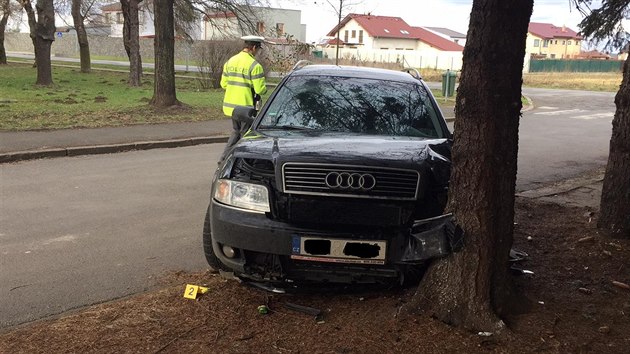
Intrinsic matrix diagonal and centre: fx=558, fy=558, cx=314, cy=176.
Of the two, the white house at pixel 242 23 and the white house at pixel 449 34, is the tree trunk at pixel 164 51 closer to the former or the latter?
the white house at pixel 242 23

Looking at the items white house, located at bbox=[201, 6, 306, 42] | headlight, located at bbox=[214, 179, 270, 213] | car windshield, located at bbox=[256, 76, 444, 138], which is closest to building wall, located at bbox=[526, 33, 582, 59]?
white house, located at bbox=[201, 6, 306, 42]

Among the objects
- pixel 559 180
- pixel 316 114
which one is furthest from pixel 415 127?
pixel 559 180

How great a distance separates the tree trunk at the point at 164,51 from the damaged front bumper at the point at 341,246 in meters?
12.4

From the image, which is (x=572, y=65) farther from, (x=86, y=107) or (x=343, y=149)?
(x=343, y=149)

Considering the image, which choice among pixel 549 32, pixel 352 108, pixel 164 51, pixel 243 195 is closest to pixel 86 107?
pixel 164 51

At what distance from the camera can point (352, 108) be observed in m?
4.82

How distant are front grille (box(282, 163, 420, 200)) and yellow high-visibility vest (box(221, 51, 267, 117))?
4.49 m

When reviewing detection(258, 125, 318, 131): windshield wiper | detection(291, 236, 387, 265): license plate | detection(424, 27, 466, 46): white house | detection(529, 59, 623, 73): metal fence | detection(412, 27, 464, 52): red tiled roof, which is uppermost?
detection(424, 27, 466, 46): white house

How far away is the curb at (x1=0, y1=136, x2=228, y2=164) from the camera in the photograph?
9.18 meters

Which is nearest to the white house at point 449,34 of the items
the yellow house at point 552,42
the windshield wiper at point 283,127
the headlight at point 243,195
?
the yellow house at point 552,42

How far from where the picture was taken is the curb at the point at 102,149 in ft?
30.1

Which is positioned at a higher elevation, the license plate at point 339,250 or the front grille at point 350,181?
the front grille at point 350,181

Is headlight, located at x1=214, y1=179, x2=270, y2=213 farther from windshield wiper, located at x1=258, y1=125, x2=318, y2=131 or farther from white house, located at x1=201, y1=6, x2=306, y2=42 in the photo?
white house, located at x1=201, y1=6, x2=306, y2=42

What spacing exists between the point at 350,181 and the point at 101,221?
11.6 ft
